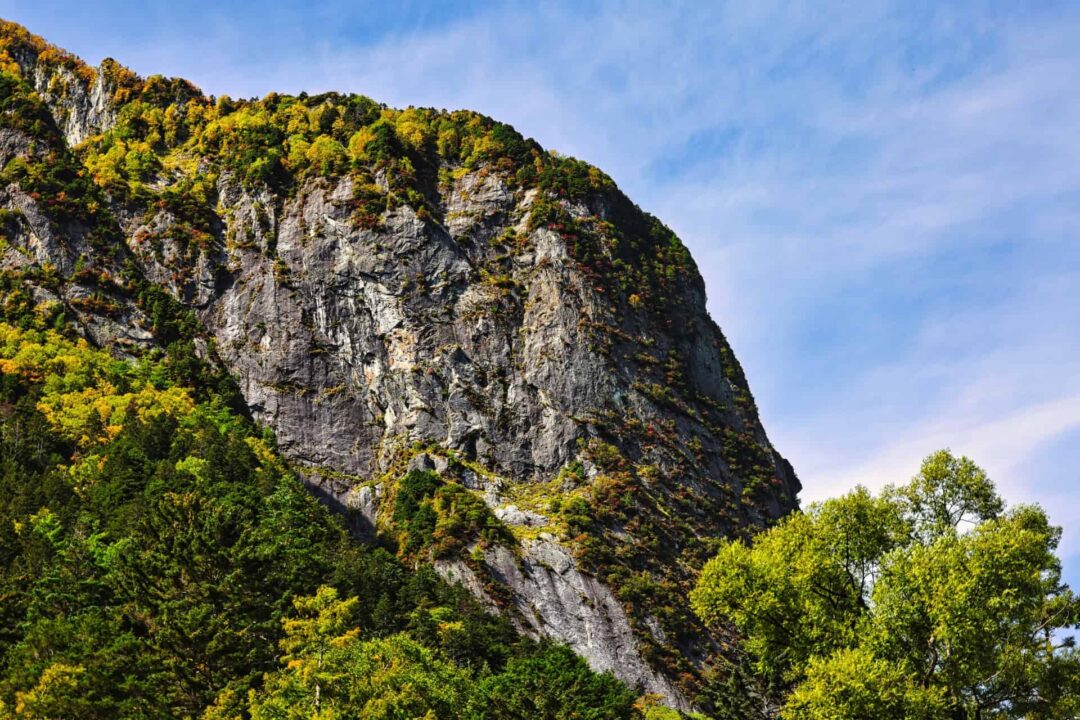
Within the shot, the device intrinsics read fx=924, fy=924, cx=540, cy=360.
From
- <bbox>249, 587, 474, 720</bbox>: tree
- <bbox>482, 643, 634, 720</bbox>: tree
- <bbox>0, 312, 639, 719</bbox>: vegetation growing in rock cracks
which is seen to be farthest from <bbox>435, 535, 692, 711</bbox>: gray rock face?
<bbox>249, 587, 474, 720</bbox>: tree

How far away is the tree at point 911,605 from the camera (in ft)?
60.4

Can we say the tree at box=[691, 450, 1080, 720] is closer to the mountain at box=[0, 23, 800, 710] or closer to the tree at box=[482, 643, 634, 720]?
the tree at box=[482, 643, 634, 720]

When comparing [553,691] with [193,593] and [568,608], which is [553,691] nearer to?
[568,608]

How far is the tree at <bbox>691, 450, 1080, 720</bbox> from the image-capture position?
18.4 m

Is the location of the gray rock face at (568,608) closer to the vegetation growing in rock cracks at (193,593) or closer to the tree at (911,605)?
the vegetation growing in rock cracks at (193,593)

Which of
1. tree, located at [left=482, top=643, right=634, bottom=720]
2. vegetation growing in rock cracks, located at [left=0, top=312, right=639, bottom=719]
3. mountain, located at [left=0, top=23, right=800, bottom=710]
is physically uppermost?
mountain, located at [left=0, top=23, right=800, bottom=710]

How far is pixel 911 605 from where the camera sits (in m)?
18.8

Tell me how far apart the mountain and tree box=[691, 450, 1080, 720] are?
170 feet

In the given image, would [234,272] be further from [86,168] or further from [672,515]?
[672,515]

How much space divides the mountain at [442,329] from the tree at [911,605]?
5176 cm

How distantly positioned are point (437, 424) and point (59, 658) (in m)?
57.3

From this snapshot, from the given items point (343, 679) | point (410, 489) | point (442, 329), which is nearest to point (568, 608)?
point (410, 489)

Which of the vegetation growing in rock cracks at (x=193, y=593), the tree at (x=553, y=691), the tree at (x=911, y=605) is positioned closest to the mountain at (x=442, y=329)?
the vegetation growing in rock cracks at (x=193, y=593)

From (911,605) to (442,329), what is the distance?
8184cm
